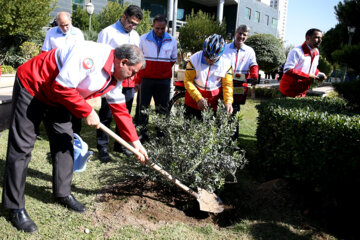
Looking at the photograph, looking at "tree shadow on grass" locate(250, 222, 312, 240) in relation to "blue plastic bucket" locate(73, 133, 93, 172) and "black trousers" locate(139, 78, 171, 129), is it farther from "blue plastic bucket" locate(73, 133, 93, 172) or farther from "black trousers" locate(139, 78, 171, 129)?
"black trousers" locate(139, 78, 171, 129)

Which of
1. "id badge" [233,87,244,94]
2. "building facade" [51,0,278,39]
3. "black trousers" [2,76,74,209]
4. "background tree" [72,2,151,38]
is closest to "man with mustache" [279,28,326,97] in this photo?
"id badge" [233,87,244,94]

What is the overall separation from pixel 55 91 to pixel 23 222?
1.18 metres

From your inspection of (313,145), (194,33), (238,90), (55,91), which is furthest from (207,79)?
(194,33)

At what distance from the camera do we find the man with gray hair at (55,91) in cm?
249

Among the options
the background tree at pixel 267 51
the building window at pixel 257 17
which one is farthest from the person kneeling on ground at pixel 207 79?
the building window at pixel 257 17

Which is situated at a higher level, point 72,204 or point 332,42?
point 332,42

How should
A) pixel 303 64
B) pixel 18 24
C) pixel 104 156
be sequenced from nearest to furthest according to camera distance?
1. pixel 104 156
2. pixel 303 64
3. pixel 18 24

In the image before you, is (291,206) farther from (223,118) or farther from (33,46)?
(33,46)

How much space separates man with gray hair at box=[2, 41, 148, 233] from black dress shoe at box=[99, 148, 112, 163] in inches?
57.4

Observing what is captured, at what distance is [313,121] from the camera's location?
10.7ft

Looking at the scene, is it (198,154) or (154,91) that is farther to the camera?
(154,91)

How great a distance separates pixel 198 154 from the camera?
325 cm

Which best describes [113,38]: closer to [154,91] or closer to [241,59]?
[154,91]

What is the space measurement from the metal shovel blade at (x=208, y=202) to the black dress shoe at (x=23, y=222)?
1.50m
